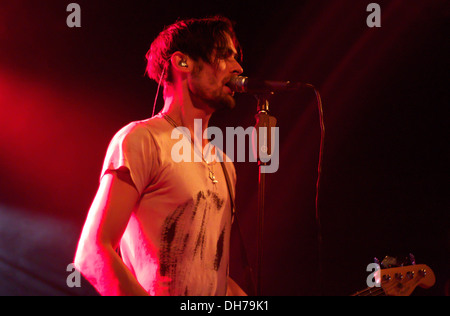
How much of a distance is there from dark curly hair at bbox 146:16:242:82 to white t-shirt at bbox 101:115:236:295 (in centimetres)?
51

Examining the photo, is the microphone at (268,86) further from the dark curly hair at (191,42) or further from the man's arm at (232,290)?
the man's arm at (232,290)

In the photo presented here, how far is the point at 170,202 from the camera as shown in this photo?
1.54m

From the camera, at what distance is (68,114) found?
3525mm

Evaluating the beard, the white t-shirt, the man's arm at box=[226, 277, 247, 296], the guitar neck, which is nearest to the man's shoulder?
the white t-shirt

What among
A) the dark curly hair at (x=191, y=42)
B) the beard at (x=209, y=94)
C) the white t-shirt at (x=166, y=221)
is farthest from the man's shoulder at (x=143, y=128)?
the dark curly hair at (x=191, y=42)

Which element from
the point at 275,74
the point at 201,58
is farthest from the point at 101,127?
the point at 201,58

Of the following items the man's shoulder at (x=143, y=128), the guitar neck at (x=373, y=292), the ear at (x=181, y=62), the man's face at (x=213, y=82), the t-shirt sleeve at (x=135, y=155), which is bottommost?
the guitar neck at (x=373, y=292)

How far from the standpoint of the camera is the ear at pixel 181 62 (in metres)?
1.93

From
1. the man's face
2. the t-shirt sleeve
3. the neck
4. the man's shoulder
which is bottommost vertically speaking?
the t-shirt sleeve

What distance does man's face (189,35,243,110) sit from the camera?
187 centimetres

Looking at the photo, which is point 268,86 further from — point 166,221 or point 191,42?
point 166,221

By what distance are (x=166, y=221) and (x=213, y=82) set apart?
724 mm

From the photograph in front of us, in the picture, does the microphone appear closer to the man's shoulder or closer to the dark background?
the man's shoulder

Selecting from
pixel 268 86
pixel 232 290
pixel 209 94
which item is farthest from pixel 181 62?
pixel 232 290
